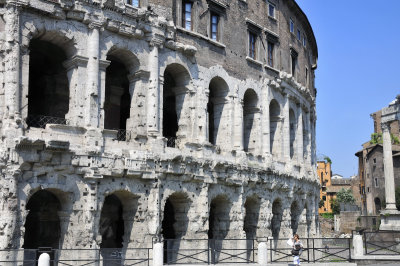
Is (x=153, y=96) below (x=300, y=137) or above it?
above

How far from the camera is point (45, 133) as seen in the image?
15484mm

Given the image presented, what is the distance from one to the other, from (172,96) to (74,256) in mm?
10098

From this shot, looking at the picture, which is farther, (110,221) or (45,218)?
(110,221)

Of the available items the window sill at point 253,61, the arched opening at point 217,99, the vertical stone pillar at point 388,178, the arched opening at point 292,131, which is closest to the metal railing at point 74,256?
the arched opening at point 217,99

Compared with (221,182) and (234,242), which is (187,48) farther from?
(234,242)

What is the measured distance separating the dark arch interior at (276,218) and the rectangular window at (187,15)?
32.2ft

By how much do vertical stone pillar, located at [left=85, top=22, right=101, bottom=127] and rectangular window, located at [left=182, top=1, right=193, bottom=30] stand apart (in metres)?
4.50

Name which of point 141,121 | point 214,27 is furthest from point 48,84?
point 214,27

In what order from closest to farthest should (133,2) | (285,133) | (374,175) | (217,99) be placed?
(133,2), (217,99), (285,133), (374,175)

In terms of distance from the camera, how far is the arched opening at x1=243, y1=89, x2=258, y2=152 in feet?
78.5

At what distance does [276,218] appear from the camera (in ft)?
84.1

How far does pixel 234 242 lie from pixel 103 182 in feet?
23.3

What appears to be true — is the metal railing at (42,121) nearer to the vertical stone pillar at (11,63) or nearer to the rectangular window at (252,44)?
the vertical stone pillar at (11,63)

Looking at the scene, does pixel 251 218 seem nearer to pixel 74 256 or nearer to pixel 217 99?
pixel 217 99
